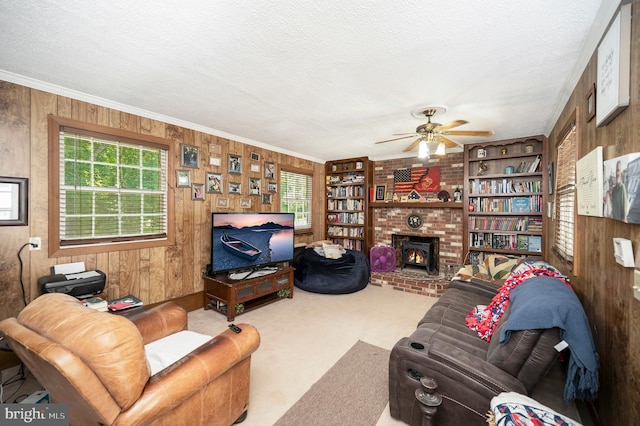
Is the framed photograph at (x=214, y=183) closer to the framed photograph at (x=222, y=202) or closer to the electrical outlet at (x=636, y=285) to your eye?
the framed photograph at (x=222, y=202)

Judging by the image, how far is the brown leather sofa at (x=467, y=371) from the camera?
1374 mm

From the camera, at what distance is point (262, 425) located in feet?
5.53

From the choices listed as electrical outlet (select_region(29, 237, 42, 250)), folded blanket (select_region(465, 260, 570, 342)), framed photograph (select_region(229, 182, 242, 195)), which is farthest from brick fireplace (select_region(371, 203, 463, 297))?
electrical outlet (select_region(29, 237, 42, 250))

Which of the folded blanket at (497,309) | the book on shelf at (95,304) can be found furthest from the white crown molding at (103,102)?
the folded blanket at (497,309)

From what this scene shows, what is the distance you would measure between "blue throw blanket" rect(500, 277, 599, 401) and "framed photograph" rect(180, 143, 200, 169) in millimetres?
3632

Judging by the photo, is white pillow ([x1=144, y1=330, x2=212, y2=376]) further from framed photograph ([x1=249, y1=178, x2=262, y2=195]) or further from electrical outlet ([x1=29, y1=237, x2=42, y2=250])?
framed photograph ([x1=249, y1=178, x2=262, y2=195])

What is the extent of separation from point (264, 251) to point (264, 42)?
9.16 ft

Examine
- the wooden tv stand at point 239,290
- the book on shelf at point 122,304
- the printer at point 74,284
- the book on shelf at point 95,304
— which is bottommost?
the wooden tv stand at point 239,290

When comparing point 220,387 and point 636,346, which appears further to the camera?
point 220,387

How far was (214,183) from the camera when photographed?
3768mm

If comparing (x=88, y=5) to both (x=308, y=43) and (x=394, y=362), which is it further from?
(x=394, y=362)

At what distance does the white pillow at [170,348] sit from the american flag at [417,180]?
4.53 meters

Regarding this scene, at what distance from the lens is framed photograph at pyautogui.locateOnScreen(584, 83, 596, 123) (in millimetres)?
1636

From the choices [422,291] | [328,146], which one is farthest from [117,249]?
[422,291]
